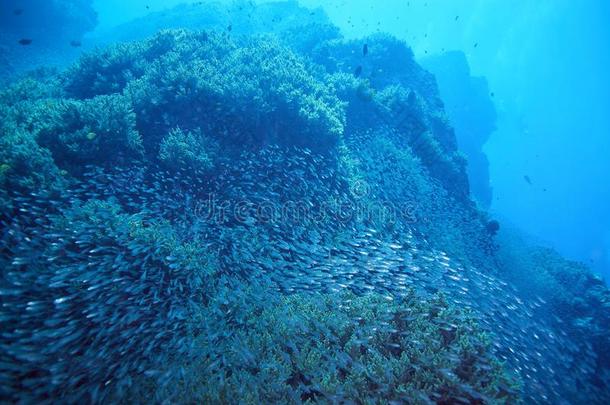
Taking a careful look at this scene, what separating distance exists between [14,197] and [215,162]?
4457 mm

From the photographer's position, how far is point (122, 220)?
Result: 21.6 ft

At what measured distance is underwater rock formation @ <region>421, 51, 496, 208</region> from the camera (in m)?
34.2

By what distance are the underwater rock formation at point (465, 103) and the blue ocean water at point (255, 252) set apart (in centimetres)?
1684

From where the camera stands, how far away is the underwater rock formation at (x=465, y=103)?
34.2m

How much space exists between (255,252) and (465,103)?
37425 millimetres

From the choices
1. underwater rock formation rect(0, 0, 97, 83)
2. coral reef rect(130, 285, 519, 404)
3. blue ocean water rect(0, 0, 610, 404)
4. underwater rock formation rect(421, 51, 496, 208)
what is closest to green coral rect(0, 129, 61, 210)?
blue ocean water rect(0, 0, 610, 404)

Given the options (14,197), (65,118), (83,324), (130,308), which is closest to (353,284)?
(130,308)

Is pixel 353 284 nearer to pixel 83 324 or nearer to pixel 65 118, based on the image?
pixel 83 324

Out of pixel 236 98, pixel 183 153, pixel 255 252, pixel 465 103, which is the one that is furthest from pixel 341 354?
pixel 465 103

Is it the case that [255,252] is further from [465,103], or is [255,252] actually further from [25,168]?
[465,103]

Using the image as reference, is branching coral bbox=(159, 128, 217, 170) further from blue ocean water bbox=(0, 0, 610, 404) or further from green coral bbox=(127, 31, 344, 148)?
green coral bbox=(127, 31, 344, 148)

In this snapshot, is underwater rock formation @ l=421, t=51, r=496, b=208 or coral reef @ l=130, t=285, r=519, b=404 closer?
coral reef @ l=130, t=285, r=519, b=404

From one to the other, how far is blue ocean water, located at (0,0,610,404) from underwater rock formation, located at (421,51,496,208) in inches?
663

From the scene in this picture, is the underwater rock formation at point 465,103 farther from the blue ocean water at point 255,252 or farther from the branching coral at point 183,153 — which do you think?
the branching coral at point 183,153
